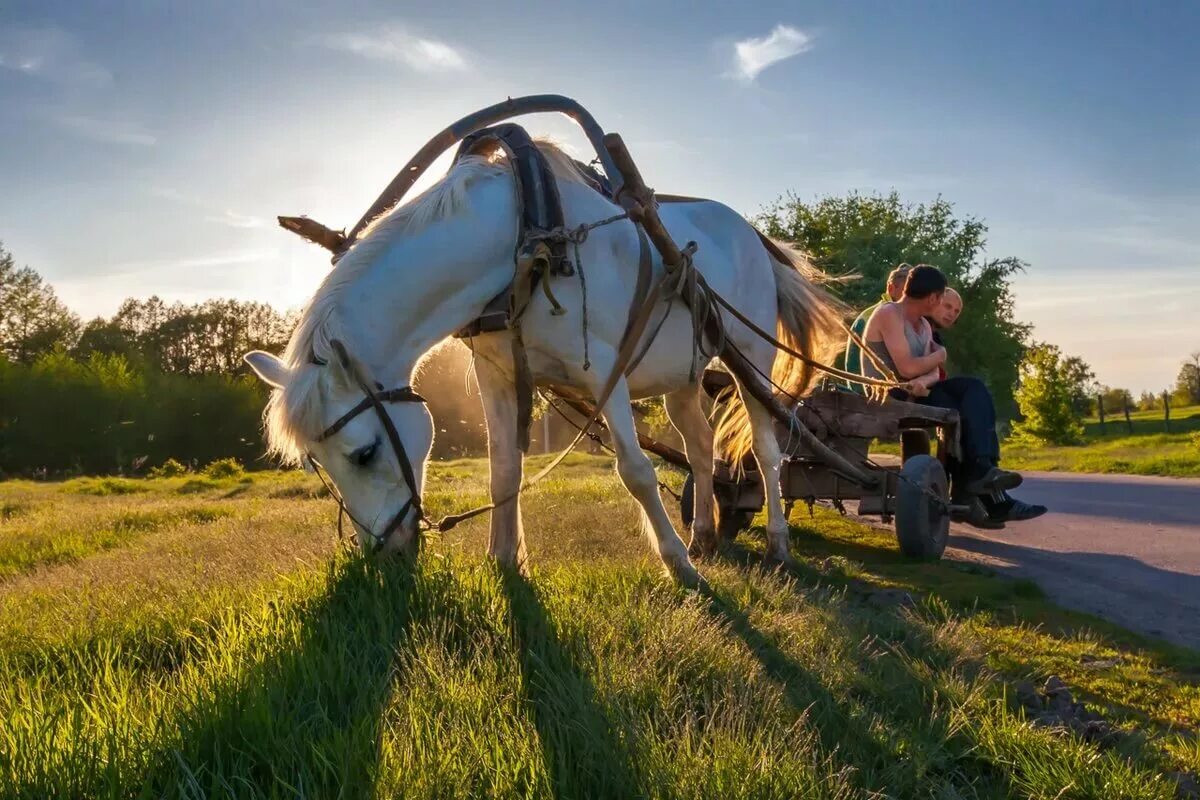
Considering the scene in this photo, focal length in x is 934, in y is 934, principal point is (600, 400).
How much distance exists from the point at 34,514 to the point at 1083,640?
491 inches

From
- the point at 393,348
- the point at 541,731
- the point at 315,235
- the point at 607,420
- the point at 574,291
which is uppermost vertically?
the point at 315,235

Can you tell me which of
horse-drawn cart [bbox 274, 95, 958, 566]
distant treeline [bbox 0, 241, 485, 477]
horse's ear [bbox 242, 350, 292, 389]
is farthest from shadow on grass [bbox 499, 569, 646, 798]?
distant treeline [bbox 0, 241, 485, 477]

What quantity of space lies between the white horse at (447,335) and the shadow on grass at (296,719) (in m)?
0.87

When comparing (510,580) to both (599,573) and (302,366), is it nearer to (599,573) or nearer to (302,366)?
(599,573)

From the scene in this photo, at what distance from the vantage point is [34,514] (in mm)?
12234

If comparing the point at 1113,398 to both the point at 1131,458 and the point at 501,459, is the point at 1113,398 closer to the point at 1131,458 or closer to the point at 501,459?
the point at 1131,458

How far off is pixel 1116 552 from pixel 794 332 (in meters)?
3.14

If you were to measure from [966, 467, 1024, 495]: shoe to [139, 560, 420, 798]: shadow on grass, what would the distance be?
5.00 m

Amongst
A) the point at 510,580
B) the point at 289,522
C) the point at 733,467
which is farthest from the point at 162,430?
the point at 510,580

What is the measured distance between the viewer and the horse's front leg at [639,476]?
4527mm

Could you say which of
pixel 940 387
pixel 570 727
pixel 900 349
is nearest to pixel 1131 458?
pixel 940 387

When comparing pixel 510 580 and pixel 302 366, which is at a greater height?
pixel 302 366

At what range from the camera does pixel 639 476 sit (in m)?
4.59

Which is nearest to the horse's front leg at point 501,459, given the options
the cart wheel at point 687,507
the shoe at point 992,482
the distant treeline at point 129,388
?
the cart wheel at point 687,507
